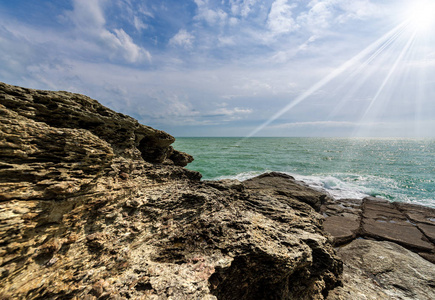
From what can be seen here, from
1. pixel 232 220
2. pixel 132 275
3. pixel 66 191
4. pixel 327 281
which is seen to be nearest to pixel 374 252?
pixel 327 281

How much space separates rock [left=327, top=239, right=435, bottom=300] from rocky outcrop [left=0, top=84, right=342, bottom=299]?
0.93 m

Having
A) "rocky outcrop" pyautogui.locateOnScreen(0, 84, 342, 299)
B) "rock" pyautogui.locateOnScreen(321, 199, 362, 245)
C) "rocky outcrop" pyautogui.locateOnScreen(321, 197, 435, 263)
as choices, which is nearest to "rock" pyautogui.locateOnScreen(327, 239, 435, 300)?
"rocky outcrop" pyautogui.locateOnScreen(0, 84, 342, 299)

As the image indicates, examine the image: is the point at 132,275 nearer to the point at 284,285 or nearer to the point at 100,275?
the point at 100,275

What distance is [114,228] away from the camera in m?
3.76

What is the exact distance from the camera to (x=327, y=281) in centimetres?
477

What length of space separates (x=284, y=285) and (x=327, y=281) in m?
1.75

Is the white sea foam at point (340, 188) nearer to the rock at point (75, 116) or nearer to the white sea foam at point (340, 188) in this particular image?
the white sea foam at point (340, 188)

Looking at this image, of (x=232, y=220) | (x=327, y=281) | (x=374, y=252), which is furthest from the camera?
(x=374, y=252)

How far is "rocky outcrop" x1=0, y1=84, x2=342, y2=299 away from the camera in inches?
109

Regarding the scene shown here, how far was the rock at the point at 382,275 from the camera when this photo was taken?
512cm

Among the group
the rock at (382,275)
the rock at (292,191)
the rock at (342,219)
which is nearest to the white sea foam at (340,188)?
the rock at (342,219)

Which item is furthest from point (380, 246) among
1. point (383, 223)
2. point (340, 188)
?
point (340, 188)

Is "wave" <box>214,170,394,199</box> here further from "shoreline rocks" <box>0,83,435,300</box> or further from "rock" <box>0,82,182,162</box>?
"rock" <box>0,82,182,162</box>

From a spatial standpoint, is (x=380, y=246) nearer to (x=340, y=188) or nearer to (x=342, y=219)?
(x=342, y=219)
